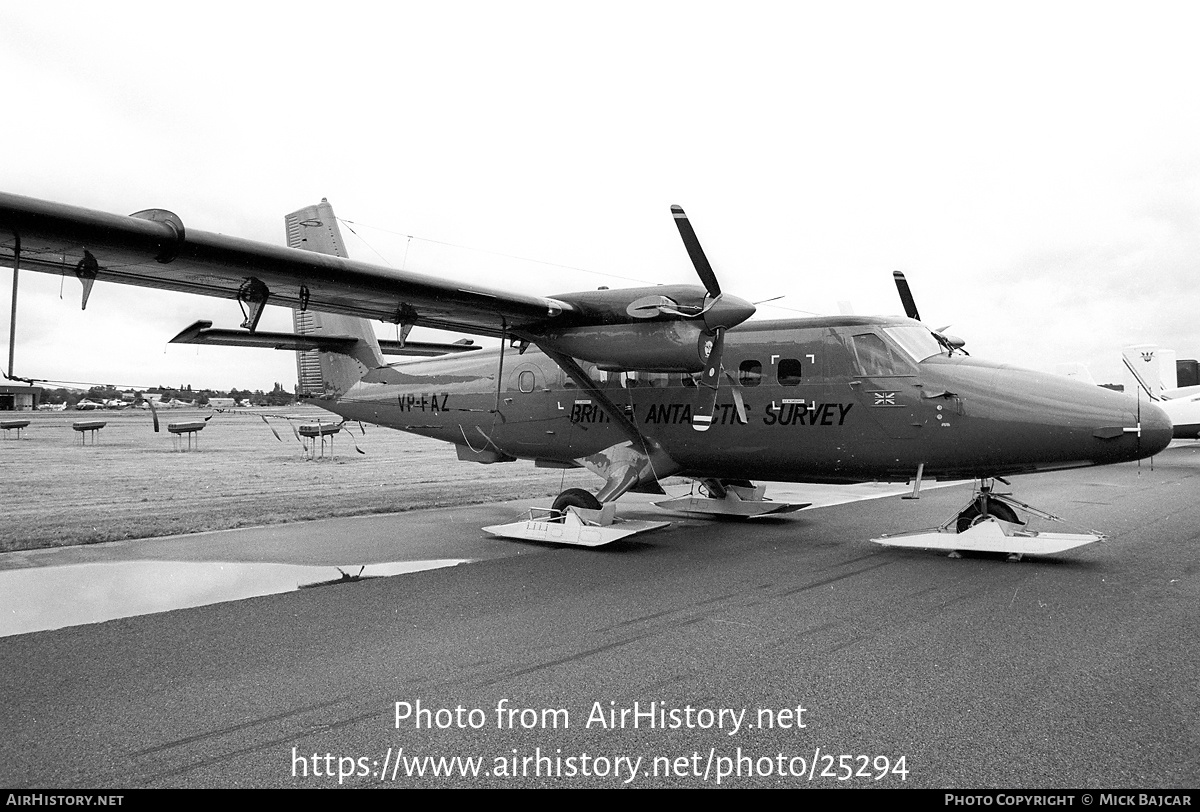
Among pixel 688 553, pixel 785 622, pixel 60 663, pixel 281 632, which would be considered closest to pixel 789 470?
pixel 688 553

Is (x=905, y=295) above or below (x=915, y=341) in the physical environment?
above

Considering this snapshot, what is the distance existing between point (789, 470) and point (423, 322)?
217 inches

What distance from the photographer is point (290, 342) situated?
42.3ft

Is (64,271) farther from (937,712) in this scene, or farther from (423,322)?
(937,712)

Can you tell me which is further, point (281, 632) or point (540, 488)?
point (540, 488)

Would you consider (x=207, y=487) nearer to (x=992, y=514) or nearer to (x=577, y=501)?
(x=577, y=501)

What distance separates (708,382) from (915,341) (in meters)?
2.64

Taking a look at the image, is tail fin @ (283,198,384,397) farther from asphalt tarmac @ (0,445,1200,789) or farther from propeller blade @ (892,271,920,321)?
propeller blade @ (892,271,920,321)

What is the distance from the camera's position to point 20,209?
19.4 feet

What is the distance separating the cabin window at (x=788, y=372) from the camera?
9.80 meters

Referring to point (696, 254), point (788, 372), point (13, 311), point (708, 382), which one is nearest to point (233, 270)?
point (13, 311)

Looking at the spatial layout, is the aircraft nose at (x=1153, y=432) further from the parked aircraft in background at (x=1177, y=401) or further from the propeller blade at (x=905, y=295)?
the parked aircraft in background at (x=1177, y=401)

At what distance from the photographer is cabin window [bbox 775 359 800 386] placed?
9.80 m
